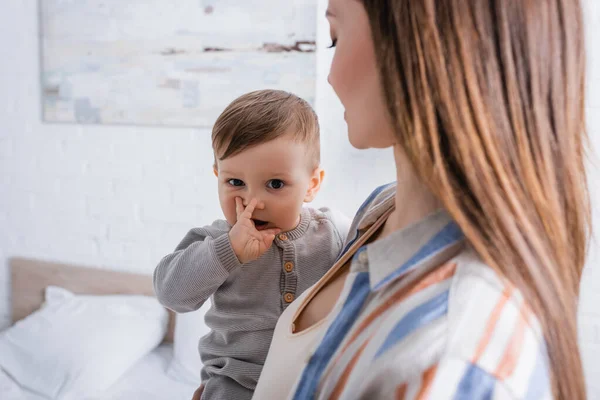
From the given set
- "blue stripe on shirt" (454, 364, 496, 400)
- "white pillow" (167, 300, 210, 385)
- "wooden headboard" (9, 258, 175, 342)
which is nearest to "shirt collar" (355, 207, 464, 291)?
"blue stripe on shirt" (454, 364, 496, 400)

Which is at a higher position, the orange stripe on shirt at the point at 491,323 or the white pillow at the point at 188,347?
the orange stripe on shirt at the point at 491,323

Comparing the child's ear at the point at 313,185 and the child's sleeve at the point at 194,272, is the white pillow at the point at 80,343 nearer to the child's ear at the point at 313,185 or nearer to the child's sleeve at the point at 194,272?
the child's sleeve at the point at 194,272

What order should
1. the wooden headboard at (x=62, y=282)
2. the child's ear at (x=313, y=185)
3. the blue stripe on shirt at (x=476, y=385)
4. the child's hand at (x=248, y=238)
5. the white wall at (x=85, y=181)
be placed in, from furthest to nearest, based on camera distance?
the wooden headboard at (x=62, y=282) → the white wall at (x=85, y=181) → the child's ear at (x=313, y=185) → the child's hand at (x=248, y=238) → the blue stripe on shirt at (x=476, y=385)

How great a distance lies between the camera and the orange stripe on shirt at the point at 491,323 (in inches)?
17.1

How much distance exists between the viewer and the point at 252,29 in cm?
215

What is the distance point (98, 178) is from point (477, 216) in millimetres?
2295

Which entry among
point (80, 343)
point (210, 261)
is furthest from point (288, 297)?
point (80, 343)

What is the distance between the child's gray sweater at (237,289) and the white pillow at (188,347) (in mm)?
1083

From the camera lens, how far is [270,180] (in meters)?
0.94

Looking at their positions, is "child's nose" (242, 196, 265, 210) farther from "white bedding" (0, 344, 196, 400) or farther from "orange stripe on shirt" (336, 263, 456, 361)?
"white bedding" (0, 344, 196, 400)

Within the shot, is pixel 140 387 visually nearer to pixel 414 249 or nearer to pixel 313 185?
pixel 313 185

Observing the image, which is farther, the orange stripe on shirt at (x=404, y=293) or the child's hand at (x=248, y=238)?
the child's hand at (x=248, y=238)

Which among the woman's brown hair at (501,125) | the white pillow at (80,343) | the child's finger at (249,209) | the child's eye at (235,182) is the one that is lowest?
the white pillow at (80,343)

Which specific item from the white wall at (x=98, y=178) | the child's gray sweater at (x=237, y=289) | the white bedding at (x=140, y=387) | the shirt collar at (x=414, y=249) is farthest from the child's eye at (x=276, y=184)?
the white bedding at (x=140, y=387)
